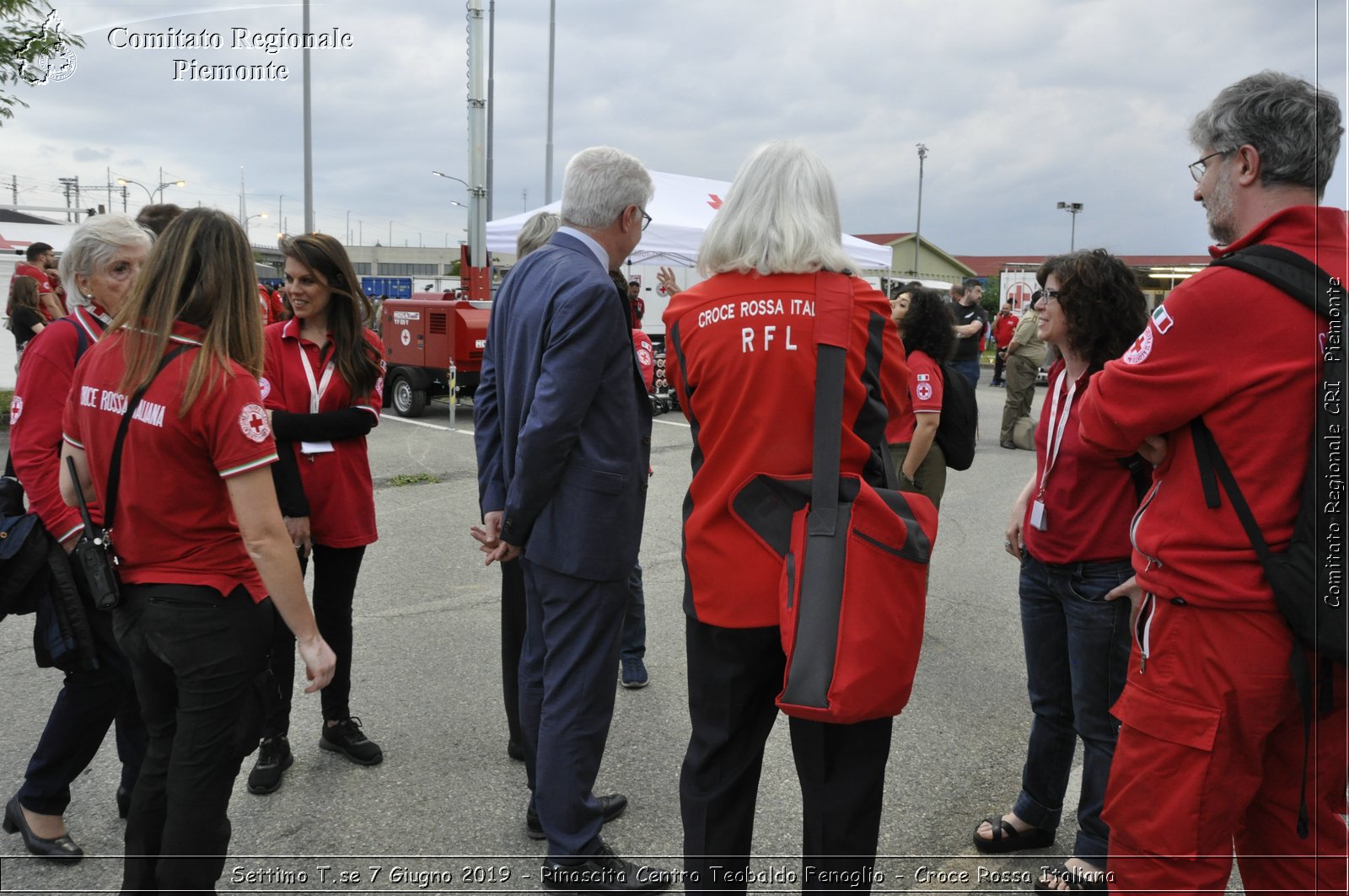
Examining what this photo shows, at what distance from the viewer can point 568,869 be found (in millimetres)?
2811

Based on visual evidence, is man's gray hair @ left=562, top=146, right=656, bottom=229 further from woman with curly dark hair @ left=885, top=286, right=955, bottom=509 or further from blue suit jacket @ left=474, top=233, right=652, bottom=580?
woman with curly dark hair @ left=885, top=286, right=955, bottom=509

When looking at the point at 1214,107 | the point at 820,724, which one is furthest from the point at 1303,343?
the point at 820,724

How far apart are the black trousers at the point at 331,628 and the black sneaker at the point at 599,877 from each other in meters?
1.21

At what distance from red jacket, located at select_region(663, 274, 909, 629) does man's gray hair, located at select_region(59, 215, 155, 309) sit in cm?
182

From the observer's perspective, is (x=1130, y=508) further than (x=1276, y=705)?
Yes

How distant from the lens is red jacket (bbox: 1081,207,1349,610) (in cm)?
178

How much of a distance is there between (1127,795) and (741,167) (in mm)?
1655

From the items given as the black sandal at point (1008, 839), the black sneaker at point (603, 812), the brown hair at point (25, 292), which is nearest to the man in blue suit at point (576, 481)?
the black sneaker at point (603, 812)

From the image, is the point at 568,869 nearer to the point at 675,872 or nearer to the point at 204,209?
the point at 675,872

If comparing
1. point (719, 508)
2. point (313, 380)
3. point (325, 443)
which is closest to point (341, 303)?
point (313, 380)

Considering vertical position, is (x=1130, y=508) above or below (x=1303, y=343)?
below

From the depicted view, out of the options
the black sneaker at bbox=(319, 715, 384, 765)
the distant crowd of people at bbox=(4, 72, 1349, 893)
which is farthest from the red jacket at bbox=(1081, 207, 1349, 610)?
the black sneaker at bbox=(319, 715, 384, 765)

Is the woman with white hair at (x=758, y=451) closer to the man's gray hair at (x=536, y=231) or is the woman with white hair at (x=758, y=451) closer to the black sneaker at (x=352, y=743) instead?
the black sneaker at (x=352, y=743)

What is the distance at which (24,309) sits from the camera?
10.2 meters
